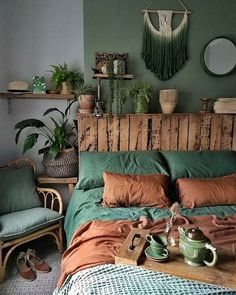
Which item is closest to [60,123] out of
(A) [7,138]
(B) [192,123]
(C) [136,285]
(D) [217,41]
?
(A) [7,138]

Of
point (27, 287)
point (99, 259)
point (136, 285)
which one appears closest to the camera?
point (136, 285)

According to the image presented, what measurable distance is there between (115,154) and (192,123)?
2.72ft

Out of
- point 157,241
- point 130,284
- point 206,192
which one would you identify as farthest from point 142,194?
point 130,284

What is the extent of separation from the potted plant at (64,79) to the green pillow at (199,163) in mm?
1104

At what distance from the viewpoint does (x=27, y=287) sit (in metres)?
2.16

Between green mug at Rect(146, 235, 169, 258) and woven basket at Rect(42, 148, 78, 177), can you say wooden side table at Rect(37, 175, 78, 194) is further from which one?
green mug at Rect(146, 235, 169, 258)

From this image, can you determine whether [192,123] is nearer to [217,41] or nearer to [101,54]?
[217,41]

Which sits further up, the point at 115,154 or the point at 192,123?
the point at 192,123

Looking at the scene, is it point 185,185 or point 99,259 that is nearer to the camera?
point 99,259

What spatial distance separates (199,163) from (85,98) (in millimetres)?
1188

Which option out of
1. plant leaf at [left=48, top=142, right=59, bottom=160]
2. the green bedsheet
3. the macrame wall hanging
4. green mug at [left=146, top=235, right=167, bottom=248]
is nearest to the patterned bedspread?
green mug at [left=146, top=235, right=167, bottom=248]

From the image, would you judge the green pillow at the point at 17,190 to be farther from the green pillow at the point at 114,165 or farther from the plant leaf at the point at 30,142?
the green pillow at the point at 114,165

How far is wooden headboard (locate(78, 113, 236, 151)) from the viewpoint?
279 cm

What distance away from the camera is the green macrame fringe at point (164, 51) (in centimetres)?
279
